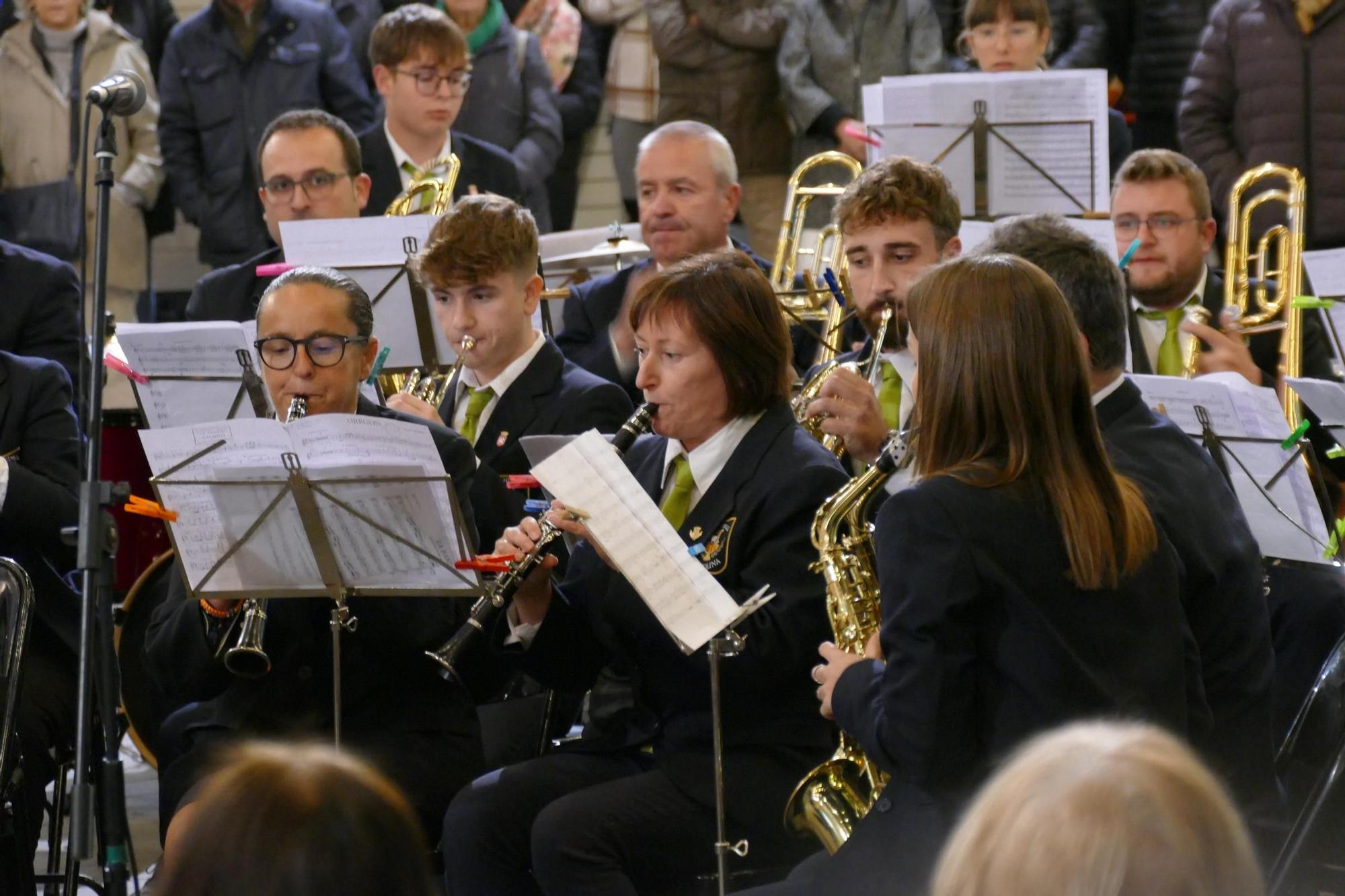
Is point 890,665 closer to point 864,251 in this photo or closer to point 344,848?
point 344,848

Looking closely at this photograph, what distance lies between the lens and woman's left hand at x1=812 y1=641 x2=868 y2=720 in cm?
289

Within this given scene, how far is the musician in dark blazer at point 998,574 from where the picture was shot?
8.57 feet

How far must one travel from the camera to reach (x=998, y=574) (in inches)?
102

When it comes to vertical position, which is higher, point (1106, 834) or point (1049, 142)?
point (1049, 142)

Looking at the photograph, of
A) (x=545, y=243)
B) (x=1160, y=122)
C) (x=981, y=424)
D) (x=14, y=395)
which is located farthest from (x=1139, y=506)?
(x=1160, y=122)

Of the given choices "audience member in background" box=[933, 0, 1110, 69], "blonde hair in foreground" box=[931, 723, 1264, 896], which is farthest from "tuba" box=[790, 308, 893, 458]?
"audience member in background" box=[933, 0, 1110, 69]

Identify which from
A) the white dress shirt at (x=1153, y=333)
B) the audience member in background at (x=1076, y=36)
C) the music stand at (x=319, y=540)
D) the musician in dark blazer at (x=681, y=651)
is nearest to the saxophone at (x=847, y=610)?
the musician in dark blazer at (x=681, y=651)

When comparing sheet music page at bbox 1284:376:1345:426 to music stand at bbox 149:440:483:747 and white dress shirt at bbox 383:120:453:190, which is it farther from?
white dress shirt at bbox 383:120:453:190

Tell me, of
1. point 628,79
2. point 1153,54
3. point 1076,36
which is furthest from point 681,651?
point 1153,54

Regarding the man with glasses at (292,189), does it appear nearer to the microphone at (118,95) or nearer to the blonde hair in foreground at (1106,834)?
the microphone at (118,95)

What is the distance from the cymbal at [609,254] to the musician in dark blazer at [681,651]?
80.3 inches

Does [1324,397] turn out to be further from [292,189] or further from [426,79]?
[426,79]

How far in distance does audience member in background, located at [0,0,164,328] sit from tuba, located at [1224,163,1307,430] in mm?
3974

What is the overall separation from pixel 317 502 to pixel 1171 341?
267 cm
